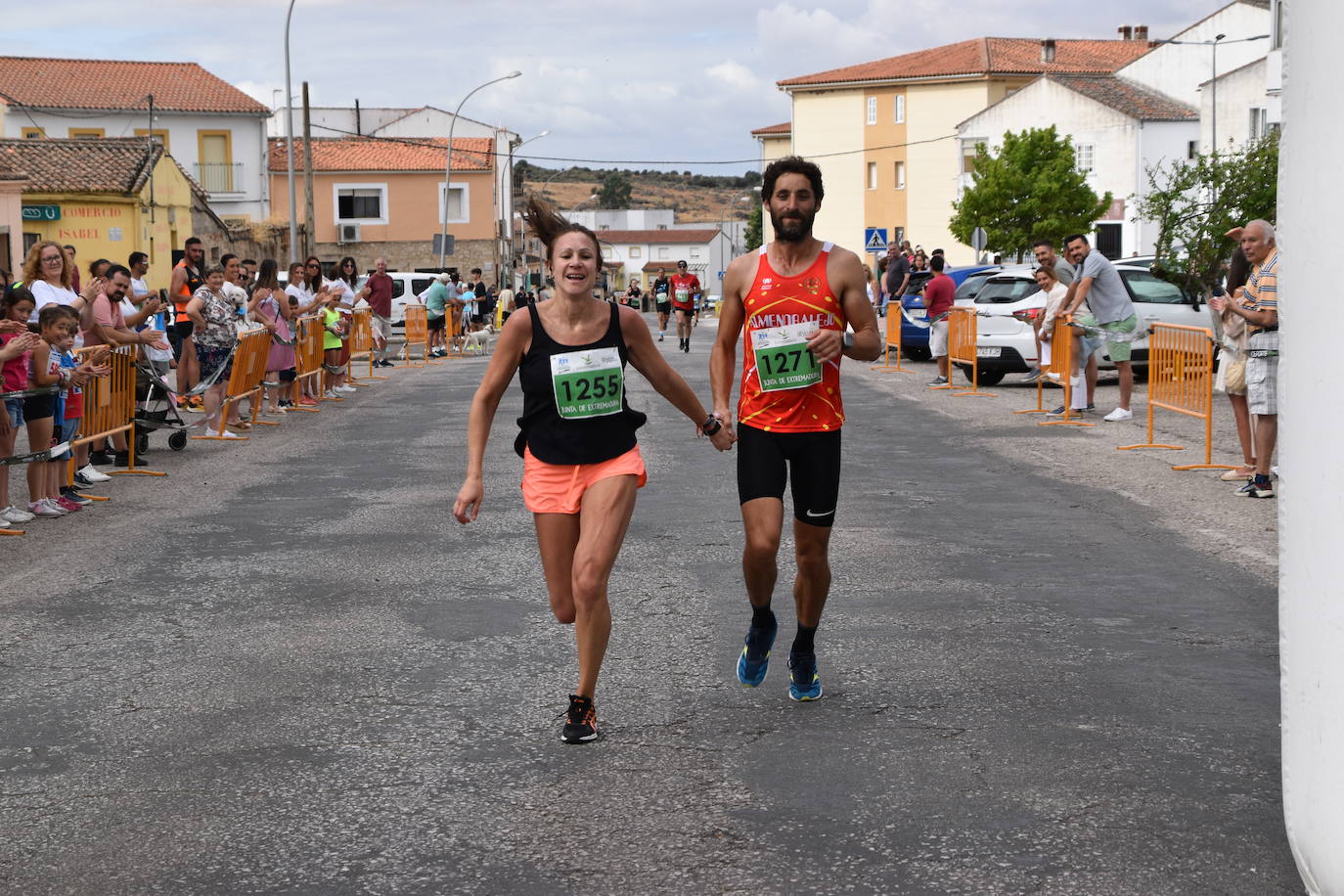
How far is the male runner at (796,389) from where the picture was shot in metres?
5.96

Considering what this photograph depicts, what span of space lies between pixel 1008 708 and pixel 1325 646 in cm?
227

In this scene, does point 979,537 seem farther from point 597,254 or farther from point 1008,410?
point 1008,410

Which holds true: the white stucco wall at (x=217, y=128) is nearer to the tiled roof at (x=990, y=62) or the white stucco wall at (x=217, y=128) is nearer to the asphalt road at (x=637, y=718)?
the tiled roof at (x=990, y=62)

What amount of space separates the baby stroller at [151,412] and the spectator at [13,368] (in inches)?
116

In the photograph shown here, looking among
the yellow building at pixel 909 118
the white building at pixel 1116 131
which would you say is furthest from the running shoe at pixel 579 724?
the yellow building at pixel 909 118

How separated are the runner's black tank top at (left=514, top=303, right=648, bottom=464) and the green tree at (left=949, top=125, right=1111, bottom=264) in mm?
54643

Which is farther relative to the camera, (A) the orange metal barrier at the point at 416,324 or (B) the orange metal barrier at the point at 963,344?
(A) the orange metal barrier at the point at 416,324

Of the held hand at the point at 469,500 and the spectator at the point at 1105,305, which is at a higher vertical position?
the spectator at the point at 1105,305

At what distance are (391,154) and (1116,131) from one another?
34853 mm

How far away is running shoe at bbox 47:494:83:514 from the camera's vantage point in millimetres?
11352

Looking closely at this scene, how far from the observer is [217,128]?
69750mm

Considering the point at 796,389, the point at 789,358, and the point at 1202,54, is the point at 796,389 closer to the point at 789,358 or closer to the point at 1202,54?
the point at 789,358

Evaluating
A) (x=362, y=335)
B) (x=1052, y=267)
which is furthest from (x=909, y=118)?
(x=1052, y=267)

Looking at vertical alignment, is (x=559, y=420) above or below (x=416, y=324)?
above
